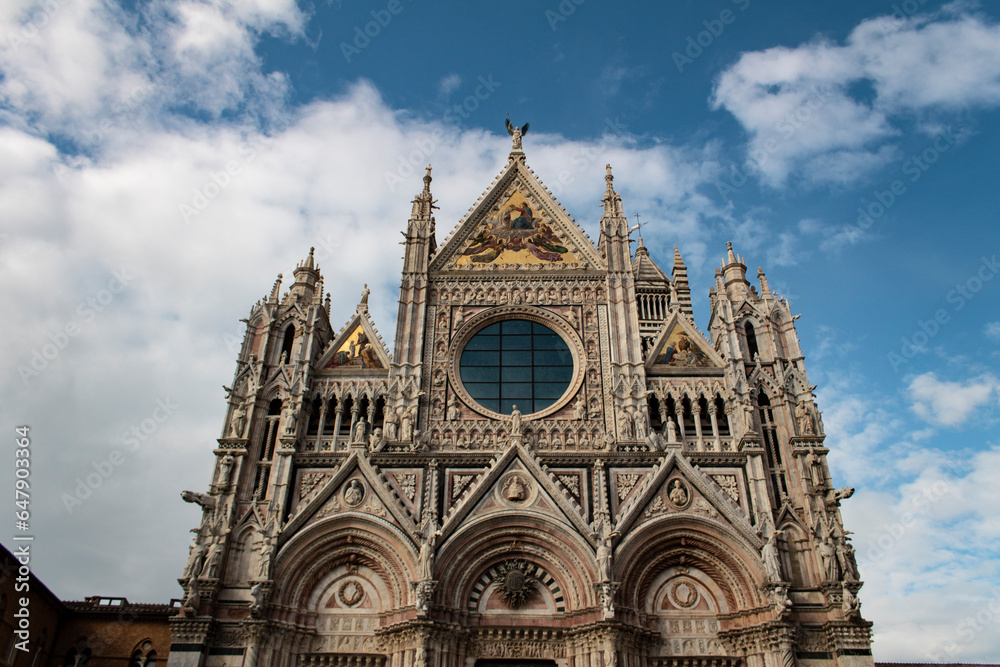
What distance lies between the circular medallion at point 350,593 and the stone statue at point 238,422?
15.9 ft

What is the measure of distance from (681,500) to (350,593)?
819cm

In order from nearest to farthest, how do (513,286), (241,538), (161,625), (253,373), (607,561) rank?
(607,561) < (241,538) < (161,625) < (253,373) < (513,286)

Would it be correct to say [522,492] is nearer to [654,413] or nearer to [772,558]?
[654,413]

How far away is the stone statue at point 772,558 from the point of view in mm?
16750

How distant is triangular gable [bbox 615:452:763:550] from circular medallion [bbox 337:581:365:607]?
6.26 metres

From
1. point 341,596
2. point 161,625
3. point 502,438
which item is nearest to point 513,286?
point 502,438

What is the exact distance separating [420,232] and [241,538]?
11.0 meters

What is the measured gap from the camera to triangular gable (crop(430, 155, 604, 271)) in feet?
78.9

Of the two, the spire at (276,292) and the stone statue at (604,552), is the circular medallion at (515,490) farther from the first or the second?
the spire at (276,292)

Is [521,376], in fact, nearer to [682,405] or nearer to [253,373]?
[682,405]

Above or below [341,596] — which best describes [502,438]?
above

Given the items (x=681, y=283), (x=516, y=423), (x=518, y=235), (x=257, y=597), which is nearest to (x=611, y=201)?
(x=518, y=235)

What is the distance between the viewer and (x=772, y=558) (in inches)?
668

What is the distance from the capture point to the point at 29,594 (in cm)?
1781
